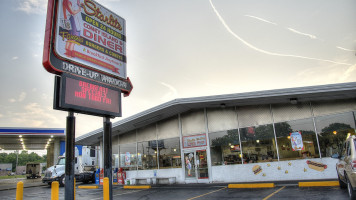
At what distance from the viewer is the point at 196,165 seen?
17.5 m

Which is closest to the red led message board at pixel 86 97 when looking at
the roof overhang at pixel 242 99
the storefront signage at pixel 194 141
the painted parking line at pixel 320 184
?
the roof overhang at pixel 242 99

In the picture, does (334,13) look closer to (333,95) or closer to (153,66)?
(333,95)

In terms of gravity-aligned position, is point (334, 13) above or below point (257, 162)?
above

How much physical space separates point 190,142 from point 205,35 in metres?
8.34

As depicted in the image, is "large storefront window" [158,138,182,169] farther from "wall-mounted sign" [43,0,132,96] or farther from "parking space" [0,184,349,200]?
"wall-mounted sign" [43,0,132,96]

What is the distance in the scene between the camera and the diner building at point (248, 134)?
536 inches

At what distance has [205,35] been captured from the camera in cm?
1916

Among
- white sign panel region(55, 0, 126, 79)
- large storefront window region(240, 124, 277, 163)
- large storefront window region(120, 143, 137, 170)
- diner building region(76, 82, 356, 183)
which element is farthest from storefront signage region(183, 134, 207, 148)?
white sign panel region(55, 0, 126, 79)

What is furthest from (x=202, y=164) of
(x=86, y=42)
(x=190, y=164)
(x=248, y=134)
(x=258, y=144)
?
(x=86, y=42)

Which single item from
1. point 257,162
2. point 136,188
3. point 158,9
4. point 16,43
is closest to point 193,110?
point 257,162

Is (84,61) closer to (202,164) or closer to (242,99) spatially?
(242,99)

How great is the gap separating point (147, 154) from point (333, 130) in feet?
43.9

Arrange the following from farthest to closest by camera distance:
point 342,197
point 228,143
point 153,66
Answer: point 153,66 → point 228,143 → point 342,197

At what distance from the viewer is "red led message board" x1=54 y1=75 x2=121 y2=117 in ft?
22.3
